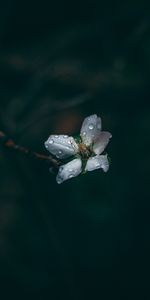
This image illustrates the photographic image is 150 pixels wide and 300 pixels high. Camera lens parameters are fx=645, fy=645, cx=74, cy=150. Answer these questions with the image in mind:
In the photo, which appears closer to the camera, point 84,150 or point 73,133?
point 84,150

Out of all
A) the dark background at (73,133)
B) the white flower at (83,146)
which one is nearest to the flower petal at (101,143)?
the white flower at (83,146)

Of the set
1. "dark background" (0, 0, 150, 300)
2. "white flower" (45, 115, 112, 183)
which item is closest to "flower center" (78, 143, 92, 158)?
"white flower" (45, 115, 112, 183)

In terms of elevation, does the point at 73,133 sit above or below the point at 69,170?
above

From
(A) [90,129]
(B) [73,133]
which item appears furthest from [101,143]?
(B) [73,133]

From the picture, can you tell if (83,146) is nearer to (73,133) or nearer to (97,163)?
(97,163)

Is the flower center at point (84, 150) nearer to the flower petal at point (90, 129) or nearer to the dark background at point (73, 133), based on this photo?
the flower petal at point (90, 129)

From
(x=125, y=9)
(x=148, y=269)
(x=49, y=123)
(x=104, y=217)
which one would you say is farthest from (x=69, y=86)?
(x=148, y=269)
